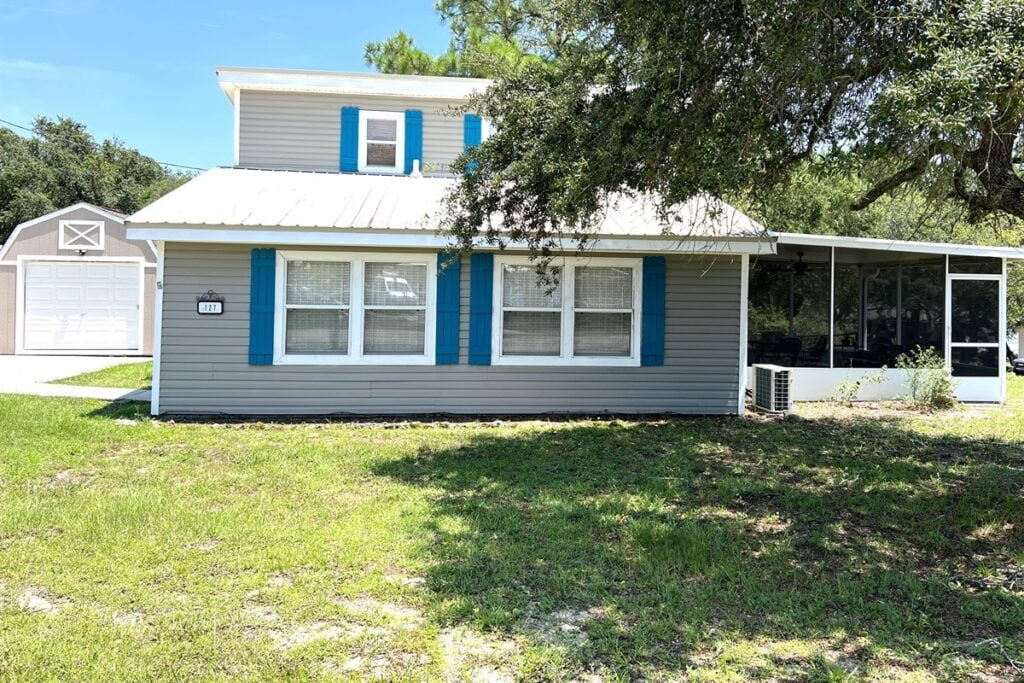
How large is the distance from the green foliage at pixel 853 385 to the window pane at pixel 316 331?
25.9 feet

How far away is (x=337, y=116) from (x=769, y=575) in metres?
10.4

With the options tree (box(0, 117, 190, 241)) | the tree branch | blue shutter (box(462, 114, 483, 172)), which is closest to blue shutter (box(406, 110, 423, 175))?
blue shutter (box(462, 114, 483, 172))

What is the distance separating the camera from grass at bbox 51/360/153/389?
1134cm

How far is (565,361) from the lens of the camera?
30.3ft

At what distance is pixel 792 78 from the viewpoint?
4941 millimetres

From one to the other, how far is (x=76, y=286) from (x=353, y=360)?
10.7 metres

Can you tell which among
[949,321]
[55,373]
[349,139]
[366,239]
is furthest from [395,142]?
[949,321]

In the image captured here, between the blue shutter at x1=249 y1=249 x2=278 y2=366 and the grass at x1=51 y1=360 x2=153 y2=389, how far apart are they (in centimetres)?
358

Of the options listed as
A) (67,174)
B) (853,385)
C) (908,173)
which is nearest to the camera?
(908,173)

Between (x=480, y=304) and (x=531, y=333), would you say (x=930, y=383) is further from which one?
(x=480, y=304)

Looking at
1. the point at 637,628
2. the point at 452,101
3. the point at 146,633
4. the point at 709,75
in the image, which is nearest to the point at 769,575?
the point at 637,628

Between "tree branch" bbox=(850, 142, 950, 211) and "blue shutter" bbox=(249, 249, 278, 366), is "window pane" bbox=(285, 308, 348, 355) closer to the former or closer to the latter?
"blue shutter" bbox=(249, 249, 278, 366)

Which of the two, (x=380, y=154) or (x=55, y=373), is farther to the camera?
(x=55, y=373)

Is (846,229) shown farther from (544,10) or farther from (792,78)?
(792,78)
